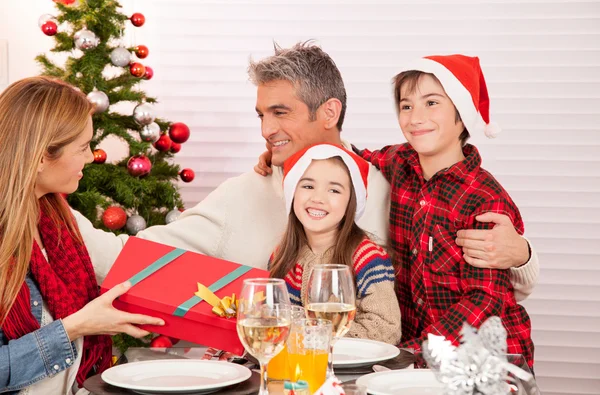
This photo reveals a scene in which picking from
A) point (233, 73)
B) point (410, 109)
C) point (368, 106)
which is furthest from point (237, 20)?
point (410, 109)

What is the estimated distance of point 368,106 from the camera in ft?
11.9

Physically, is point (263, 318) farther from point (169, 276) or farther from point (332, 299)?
point (169, 276)

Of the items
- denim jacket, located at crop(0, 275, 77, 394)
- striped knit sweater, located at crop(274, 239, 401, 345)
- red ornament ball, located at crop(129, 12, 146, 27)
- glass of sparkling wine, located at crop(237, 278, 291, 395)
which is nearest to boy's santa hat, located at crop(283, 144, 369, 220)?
striped knit sweater, located at crop(274, 239, 401, 345)

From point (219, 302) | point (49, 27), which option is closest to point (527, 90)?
point (49, 27)

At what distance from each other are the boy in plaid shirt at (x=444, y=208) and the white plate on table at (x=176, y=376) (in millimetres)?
775

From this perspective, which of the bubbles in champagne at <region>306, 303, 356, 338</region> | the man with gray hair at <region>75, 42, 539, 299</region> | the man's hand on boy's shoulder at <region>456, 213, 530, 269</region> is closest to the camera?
the bubbles in champagne at <region>306, 303, 356, 338</region>

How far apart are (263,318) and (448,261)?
1.15 metres

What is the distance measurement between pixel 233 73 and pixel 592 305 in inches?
77.4

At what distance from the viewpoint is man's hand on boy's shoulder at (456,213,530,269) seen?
2152 mm

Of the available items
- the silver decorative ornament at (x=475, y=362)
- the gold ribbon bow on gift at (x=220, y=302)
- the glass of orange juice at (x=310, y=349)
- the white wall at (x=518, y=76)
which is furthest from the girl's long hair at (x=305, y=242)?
the white wall at (x=518, y=76)

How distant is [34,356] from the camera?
5.72ft

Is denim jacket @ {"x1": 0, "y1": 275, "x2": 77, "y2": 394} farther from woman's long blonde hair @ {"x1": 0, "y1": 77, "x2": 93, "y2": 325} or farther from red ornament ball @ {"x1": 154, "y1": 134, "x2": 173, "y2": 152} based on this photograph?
red ornament ball @ {"x1": 154, "y1": 134, "x2": 173, "y2": 152}

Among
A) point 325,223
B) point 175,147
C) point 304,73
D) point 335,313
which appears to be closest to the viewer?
point 335,313

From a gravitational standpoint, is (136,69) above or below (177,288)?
above
